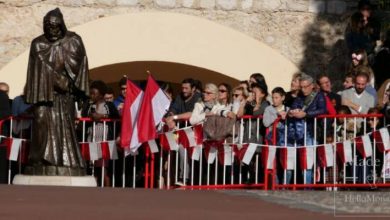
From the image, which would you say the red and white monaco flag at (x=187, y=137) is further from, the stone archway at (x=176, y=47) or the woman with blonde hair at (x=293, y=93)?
the stone archway at (x=176, y=47)

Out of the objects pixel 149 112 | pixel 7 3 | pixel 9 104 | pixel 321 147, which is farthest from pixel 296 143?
pixel 7 3

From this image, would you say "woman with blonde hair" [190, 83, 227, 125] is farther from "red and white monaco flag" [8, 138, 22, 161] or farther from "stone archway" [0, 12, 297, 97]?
"stone archway" [0, 12, 297, 97]

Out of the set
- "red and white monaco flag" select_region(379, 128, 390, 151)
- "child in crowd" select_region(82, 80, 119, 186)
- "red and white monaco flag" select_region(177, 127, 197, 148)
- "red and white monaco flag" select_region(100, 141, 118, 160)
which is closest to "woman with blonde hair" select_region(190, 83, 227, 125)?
"red and white monaco flag" select_region(177, 127, 197, 148)

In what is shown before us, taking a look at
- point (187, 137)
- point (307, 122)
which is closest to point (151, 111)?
point (187, 137)

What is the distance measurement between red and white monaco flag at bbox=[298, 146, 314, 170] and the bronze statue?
302cm

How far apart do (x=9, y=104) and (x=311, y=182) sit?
477 centimetres

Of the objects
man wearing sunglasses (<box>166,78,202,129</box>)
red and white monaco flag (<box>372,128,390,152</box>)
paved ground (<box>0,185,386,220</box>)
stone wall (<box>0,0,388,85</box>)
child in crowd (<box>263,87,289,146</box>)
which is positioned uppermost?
stone wall (<box>0,0,388,85</box>)

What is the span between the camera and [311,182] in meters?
20.8

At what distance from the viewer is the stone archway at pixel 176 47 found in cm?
2538

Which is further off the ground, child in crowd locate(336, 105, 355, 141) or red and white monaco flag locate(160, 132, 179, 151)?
child in crowd locate(336, 105, 355, 141)

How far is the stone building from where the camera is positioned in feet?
83.5

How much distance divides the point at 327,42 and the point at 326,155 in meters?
5.67

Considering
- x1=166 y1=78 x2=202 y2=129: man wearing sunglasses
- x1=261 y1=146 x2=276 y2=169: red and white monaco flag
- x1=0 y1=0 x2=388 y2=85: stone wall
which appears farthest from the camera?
x1=0 y1=0 x2=388 y2=85: stone wall

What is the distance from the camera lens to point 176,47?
25547mm
